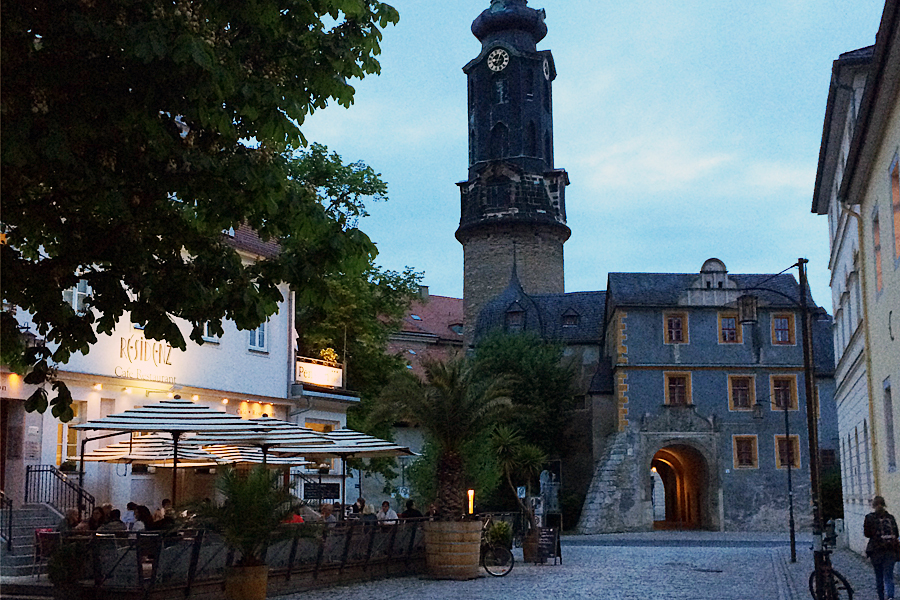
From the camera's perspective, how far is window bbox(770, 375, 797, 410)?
4934cm

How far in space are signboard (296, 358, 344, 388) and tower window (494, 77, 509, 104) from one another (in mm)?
35598

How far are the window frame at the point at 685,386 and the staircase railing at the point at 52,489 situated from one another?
3186 centimetres

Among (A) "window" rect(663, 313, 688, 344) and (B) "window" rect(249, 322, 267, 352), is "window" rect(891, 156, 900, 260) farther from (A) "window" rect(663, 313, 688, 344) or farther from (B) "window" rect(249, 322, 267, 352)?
(A) "window" rect(663, 313, 688, 344)

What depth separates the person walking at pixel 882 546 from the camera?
1471 cm

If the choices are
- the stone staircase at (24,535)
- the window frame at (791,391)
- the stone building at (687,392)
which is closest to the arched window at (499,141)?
the stone building at (687,392)

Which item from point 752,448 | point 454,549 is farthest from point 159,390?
point 752,448

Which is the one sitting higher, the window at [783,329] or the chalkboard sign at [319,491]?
the window at [783,329]

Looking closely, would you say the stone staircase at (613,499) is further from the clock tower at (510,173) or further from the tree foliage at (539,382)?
the clock tower at (510,173)

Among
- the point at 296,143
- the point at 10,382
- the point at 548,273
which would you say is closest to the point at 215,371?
the point at 10,382

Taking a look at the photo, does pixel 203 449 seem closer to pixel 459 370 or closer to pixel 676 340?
pixel 459 370

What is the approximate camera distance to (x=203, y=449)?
886 inches

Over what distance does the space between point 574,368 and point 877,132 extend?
38.1 meters

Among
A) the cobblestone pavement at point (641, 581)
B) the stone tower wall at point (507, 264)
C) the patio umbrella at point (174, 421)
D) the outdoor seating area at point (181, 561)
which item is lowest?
the cobblestone pavement at point (641, 581)

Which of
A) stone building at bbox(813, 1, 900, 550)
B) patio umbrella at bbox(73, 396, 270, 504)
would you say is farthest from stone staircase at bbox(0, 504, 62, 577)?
stone building at bbox(813, 1, 900, 550)
